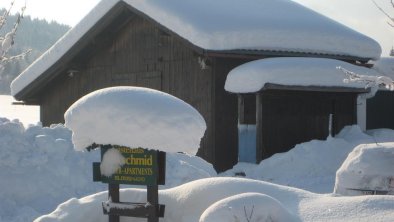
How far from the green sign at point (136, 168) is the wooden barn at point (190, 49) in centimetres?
899

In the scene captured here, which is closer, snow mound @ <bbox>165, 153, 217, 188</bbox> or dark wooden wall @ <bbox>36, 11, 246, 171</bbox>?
snow mound @ <bbox>165, 153, 217, 188</bbox>

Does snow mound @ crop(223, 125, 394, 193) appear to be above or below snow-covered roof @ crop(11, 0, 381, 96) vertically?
below

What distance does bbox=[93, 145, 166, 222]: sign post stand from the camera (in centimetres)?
659

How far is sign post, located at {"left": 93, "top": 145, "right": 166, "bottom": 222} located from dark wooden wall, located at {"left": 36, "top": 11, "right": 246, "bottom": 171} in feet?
32.2

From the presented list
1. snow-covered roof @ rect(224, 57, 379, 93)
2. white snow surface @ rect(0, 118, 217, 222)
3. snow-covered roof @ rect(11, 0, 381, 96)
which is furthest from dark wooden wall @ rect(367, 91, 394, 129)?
white snow surface @ rect(0, 118, 217, 222)

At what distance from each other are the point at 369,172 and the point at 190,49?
9.03 m

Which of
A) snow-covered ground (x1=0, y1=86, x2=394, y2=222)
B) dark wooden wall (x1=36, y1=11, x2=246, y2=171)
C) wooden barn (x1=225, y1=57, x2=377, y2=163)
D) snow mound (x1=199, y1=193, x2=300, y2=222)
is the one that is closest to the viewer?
snow mound (x1=199, y1=193, x2=300, y2=222)

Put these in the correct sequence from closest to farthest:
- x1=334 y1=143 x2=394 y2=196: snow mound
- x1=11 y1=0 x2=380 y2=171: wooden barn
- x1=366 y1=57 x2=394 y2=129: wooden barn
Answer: x1=334 y1=143 x2=394 y2=196: snow mound, x1=11 y1=0 x2=380 y2=171: wooden barn, x1=366 y1=57 x2=394 y2=129: wooden barn

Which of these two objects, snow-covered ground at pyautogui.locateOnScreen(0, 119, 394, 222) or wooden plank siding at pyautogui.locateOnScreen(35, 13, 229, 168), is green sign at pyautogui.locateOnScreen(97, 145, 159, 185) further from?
wooden plank siding at pyautogui.locateOnScreen(35, 13, 229, 168)

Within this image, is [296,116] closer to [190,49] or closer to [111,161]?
[190,49]

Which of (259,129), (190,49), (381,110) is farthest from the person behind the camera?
(381,110)

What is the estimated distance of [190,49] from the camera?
56.5ft

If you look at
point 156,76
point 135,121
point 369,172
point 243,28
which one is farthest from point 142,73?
point 135,121

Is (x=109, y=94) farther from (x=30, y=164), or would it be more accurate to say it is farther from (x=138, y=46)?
(x=138, y=46)
